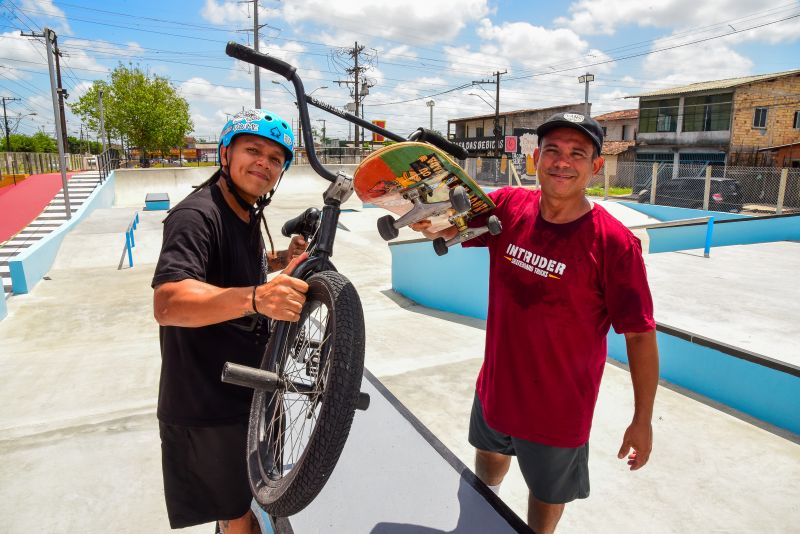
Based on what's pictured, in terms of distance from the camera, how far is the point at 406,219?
218 centimetres

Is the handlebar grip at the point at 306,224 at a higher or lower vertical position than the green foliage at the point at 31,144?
lower

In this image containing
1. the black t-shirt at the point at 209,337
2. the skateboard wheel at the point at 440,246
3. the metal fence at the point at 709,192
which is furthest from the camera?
the metal fence at the point at 709,192

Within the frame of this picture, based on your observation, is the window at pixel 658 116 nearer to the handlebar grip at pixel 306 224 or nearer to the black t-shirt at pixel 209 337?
the handlebar grip at pixel 306 224

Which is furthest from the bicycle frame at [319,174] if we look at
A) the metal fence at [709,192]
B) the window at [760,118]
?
the window at [760,118]

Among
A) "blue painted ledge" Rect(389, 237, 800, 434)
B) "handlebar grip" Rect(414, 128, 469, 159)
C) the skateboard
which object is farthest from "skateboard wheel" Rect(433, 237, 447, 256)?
"blue painted ledge" Rect(389, 237, 800, 434)

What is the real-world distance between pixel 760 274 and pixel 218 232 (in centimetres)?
992

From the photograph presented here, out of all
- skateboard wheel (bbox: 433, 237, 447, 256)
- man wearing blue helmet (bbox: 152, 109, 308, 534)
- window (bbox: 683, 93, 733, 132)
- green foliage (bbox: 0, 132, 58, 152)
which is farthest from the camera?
green foliage (bbox: 0, 132, 58, 152)

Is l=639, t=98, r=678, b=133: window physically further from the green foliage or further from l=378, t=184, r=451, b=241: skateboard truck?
the green foliage

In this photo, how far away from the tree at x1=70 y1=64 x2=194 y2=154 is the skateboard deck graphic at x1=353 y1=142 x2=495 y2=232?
38805 millimetres

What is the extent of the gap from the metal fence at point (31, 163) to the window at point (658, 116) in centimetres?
4089

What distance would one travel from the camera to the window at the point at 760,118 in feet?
100

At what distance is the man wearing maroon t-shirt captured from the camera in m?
1.90

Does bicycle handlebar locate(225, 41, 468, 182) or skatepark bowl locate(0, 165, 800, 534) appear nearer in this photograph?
bicycle handlebar locate(225, 41, 468, 182)

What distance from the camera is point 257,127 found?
1.76m
